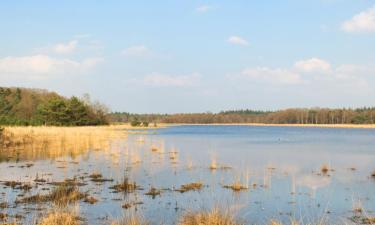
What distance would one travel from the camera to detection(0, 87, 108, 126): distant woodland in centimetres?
7562

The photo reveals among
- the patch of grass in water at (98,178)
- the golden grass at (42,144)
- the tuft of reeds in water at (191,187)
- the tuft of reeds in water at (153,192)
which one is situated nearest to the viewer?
the tuft of reeds in water at (153,192)

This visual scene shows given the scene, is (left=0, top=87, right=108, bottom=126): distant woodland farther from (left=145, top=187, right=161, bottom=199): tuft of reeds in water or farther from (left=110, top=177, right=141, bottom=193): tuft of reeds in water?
(left=145, top=187, right=161, bottom=199): tuft of reeds in water

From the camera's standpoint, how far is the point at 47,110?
7588 cm

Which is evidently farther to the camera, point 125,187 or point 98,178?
point 98,178

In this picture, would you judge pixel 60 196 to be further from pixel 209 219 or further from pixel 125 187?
Result: pixel 209 219

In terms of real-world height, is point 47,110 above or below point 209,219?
above

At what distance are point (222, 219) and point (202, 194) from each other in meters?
5.62

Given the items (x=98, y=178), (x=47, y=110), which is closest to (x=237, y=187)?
(x=98, y=178)

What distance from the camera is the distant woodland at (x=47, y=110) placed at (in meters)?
75.6

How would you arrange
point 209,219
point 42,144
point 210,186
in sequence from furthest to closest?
point 42,144 → point 210,186 → point 209,219

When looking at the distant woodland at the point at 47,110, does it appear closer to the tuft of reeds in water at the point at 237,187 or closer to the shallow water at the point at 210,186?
the shallow water at the point at 210,186

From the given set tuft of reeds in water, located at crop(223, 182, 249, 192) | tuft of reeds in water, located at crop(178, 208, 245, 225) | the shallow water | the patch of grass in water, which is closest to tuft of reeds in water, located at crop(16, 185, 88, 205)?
the shallow water

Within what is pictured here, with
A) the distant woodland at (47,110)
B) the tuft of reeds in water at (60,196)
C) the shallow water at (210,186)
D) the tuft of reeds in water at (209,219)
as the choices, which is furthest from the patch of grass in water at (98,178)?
the distant woodland at (47,110)

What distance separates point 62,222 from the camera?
9477mm
